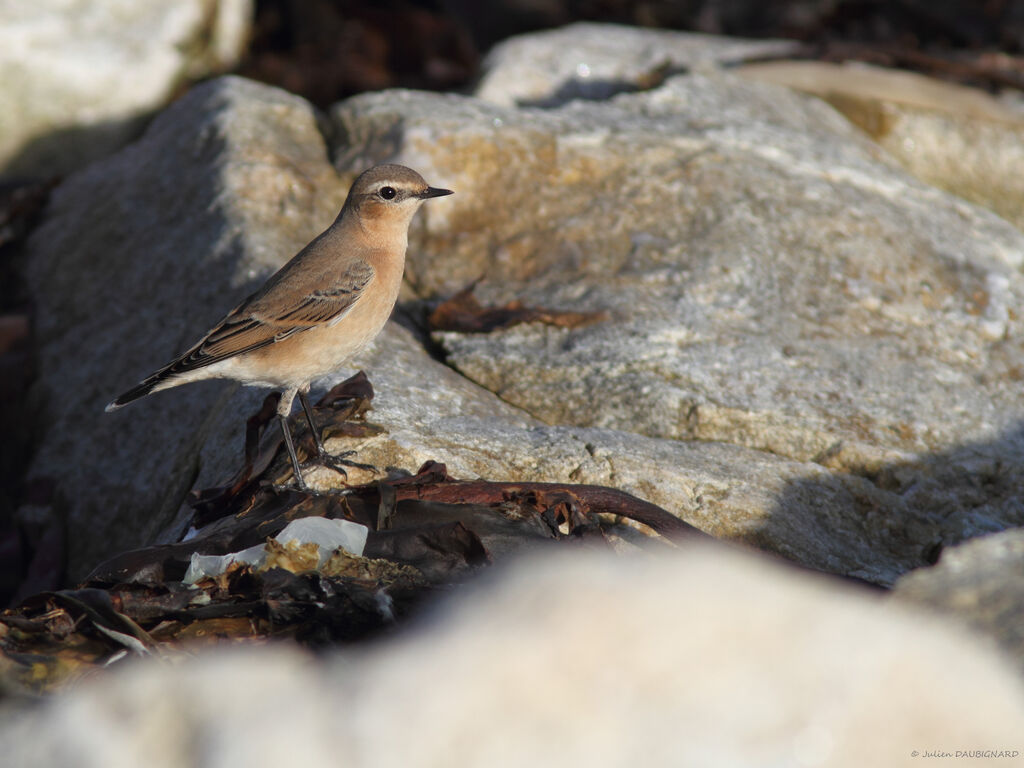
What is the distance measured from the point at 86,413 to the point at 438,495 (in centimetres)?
347

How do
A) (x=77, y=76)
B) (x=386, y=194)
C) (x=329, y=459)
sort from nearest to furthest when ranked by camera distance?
(x=329, y=459), (x=386, y=194), (x=77, y=76)

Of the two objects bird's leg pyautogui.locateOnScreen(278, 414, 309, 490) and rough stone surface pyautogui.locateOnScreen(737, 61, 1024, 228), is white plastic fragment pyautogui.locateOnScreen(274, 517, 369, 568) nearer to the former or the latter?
bird's leg pyautogui.locateOnScreen(278, 414, 309, 490)

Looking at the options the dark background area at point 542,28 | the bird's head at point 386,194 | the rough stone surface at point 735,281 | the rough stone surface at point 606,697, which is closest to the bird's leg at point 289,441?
the rough stone surface at point 735,281

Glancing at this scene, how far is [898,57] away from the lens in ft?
29.4

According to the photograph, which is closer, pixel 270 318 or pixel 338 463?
pixel 338 463

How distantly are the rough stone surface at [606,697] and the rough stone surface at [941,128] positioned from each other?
21.5ft

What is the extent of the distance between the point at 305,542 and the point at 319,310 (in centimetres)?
192

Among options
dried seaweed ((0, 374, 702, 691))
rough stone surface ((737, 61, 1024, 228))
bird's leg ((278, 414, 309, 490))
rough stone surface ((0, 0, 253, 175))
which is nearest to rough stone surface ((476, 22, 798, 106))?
rough stone surface ((737, 61, 1024, 228))

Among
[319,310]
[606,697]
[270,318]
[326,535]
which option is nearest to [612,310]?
[319,310]

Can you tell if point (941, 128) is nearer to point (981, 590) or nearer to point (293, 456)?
point (293, 456)

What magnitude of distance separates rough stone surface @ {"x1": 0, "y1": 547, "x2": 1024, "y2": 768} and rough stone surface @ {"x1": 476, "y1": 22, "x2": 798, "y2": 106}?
6.57 meters

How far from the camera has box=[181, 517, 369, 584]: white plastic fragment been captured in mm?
3570

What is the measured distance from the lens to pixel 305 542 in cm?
360

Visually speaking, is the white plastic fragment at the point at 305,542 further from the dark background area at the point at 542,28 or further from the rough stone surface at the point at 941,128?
the dark background area at the point at 542,28
